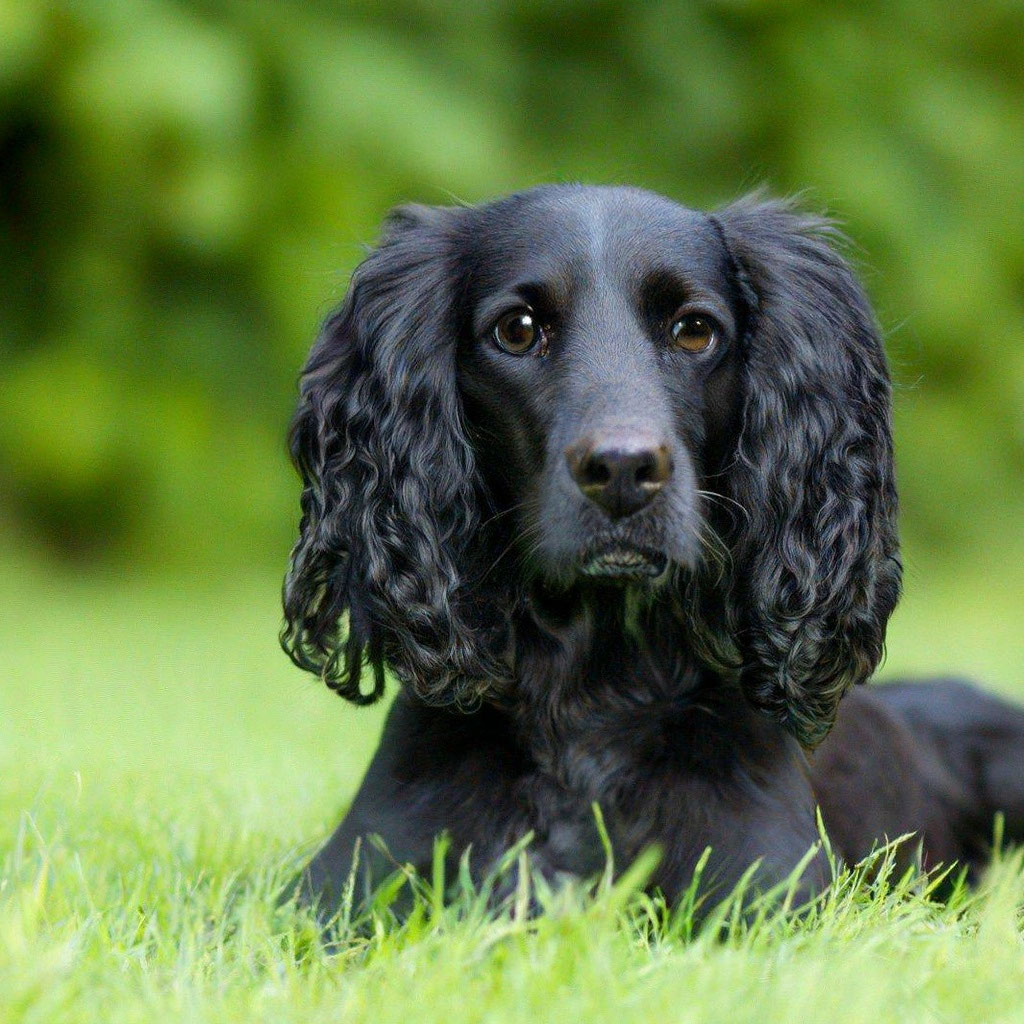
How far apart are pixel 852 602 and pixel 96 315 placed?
6.70 metres

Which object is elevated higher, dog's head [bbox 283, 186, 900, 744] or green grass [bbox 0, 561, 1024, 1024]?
dog's head [bbox 283, 186, 900, 744]

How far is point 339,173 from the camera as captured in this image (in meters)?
7.91

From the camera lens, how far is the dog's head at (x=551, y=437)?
2424 millimetres

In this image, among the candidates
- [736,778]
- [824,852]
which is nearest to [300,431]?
[736,778]

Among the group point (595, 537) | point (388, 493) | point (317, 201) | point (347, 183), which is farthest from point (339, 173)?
point (595, 537)

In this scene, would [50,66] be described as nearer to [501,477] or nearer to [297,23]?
[297,23]

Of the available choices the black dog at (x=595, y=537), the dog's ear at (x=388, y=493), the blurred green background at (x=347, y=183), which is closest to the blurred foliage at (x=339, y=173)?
the blurred green background at (x=347, y=183)

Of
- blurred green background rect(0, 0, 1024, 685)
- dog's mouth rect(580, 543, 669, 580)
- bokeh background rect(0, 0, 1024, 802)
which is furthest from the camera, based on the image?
blurred green background rect(0, 0, 1024, 685)

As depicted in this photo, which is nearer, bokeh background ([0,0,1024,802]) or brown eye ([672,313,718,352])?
brown eye ([672,313,718,352])

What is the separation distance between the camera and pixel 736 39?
9109 mm

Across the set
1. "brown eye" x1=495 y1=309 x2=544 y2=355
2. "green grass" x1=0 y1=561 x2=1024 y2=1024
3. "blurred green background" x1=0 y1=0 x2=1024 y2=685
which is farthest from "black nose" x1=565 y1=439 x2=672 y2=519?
"blurred green background" x1=0 y1=0 x2=1024 y2=685

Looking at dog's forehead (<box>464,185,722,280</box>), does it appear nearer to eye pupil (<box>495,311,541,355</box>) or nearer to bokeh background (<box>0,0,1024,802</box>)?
eye pupil (<box>495,311,541,355</box>)

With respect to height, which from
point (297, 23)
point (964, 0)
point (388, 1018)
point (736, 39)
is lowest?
point (388, 1018)

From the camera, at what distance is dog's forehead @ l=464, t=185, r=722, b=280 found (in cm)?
245
